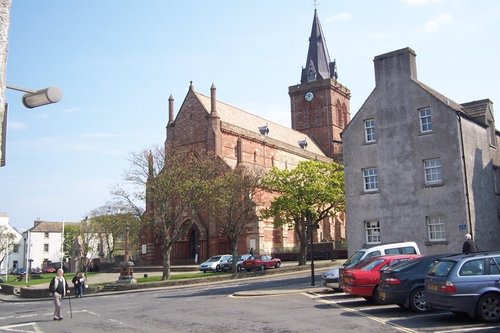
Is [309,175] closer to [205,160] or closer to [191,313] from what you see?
[205,160]

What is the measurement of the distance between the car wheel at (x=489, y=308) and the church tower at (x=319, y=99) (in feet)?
218

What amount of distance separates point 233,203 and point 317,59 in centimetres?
4734

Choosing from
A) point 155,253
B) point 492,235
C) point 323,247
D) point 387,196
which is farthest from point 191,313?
point 155,253

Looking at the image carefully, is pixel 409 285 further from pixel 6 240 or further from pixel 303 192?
pixel 6 240

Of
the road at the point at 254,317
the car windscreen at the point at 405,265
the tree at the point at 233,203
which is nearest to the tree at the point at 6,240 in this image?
the tree at the point at 233,203

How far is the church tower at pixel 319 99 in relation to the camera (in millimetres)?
80125

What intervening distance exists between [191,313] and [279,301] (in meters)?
3.72

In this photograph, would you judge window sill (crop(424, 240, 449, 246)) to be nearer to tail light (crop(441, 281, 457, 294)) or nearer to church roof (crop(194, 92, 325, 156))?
tail light (crop(441, 281, 457, 294))

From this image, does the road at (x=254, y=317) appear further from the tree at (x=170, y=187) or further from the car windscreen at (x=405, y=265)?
the tree at (x=170, y=187)

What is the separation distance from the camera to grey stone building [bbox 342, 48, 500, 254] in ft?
83.1

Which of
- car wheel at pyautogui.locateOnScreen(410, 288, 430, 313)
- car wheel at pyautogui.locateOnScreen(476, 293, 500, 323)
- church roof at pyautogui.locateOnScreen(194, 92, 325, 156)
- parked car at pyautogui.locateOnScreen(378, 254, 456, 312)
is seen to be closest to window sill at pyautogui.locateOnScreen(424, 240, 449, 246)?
parked car at pyautogui.locateOnScreen(378, 254, 456, 312)

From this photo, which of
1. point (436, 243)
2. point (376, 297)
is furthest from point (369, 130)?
point (376, 297)

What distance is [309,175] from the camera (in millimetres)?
42594

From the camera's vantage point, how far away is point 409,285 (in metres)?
14.4
